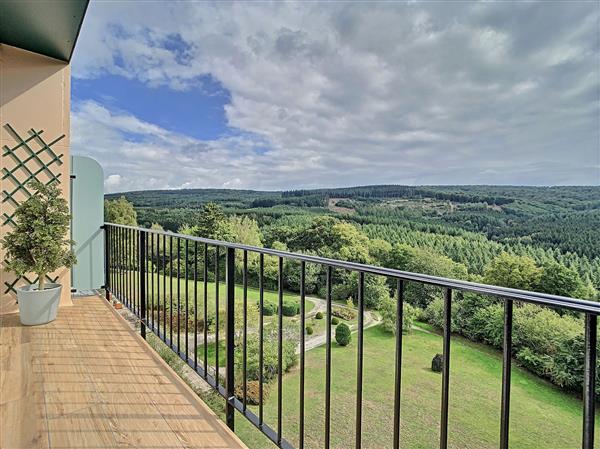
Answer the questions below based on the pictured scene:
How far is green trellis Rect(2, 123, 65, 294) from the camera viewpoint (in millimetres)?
3533

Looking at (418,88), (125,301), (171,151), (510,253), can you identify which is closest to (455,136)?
(418,88)

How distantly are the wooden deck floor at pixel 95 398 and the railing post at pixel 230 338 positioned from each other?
2.6 inches

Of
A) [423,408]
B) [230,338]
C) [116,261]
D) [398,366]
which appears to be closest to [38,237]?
[116,261]

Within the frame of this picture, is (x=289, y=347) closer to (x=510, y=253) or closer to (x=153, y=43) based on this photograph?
(x=510, y=253)

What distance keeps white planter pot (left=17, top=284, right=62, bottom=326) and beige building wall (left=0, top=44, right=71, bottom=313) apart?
0.56 meters

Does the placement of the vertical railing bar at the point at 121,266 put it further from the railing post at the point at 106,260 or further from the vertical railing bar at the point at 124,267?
the railing post at the point at 106,260

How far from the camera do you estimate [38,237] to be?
313 cm

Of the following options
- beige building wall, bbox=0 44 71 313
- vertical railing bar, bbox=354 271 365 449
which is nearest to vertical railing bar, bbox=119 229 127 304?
beige building wall, bbox=0 44 71 313

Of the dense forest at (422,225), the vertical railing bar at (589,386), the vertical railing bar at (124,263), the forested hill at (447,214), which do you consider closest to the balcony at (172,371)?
the vertical railing bar at (589,386)

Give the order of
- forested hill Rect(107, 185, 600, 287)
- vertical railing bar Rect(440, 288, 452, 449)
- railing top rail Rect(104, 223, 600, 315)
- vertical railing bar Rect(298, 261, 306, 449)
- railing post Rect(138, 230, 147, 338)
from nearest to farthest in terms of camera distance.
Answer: railing top rail Rect(104, 223, 600, 315)
vertical railing bar Rect(440, 288, 452, 449)
vertical railing bar Rect(298, 261, 306, 449)
railing post Rect(138, 230, 147, 338)
forested hill Rect(107, 185, 600, 287)

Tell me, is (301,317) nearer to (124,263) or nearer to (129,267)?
(129,267)

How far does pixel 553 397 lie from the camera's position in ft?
28.5

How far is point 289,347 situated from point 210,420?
29.3ft

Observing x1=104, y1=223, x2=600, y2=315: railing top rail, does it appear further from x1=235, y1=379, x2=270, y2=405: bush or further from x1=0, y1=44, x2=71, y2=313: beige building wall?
x1=0, y1=44, x2=71, y2=313: beige building wall
